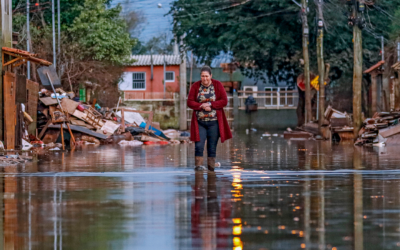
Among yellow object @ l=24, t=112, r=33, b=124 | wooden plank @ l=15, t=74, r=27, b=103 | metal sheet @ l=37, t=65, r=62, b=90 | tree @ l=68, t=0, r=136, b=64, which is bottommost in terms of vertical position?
yellow object @ l=24, t=112, r=33, b=124

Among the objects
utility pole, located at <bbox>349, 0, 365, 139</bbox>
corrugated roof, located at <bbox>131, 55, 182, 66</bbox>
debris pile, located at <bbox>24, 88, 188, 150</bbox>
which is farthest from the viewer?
corrugated roof, located at <bbox>131, 55, 182, 66</bbox>

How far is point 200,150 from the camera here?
46.6 ft

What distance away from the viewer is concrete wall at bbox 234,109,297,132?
5962 centimetres

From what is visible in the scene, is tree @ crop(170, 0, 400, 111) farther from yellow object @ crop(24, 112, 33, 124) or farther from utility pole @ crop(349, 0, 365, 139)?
yellow object @ crop(24, 112, 33, 124)

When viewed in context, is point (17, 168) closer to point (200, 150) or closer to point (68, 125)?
point (200, 150)

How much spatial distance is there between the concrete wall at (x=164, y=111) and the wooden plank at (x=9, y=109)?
34.3 metres

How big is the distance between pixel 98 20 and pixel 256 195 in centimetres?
3937

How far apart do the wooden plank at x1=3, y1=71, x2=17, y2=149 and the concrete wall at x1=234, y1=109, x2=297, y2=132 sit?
121 ft

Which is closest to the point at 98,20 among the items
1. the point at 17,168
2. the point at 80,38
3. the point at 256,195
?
the point at 80,38

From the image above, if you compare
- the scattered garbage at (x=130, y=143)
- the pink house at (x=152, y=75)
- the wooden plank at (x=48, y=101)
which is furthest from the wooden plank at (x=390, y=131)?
the pink house at (x=152, y=75)

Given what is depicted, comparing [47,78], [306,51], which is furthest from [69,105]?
[306,51]

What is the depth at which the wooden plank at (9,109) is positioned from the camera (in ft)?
74.3

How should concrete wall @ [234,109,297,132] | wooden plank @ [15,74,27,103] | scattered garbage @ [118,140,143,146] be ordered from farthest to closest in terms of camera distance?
1. concrete wall @ [234,109,297,132]
2. scattered garbage @ [118,140,143,146]
3. wooden plank @ [15,74,27,103]

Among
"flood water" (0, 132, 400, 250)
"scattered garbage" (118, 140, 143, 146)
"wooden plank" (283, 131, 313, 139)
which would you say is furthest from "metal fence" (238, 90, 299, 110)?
"flood water" (0, 132, 400, 250)
